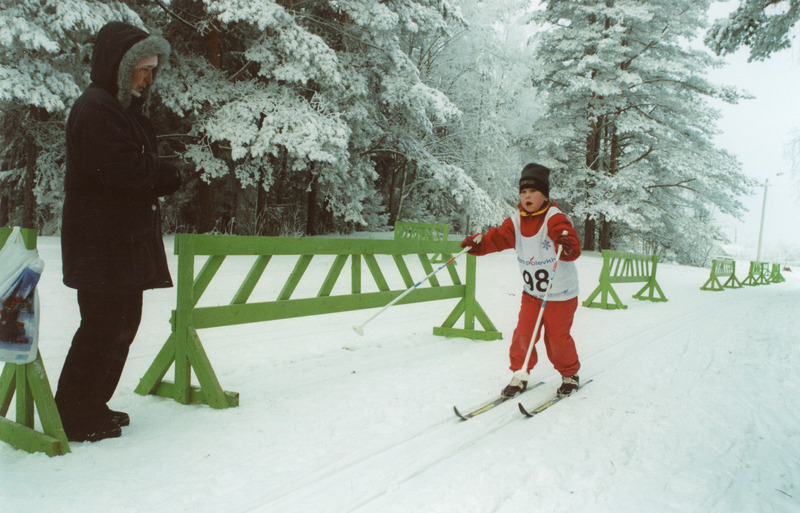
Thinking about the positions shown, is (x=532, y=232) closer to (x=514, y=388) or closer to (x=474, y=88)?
(x=514, y=388)

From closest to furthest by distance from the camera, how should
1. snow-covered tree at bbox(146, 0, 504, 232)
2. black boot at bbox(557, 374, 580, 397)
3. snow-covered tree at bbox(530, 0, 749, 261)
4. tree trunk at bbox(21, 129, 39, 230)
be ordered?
black boot at bbox(557, 374, 580, 397) → snow-covered tree at bbox(146, 0, 504, 232) → tree trunk at bbox(21, 129, 39, 230) → snow-covered tree at bbox(530, 0, 749, 261)

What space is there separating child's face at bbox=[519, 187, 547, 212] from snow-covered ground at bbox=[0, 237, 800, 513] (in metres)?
1.52

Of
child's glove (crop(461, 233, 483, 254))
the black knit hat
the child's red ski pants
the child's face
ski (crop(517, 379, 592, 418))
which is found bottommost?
ski (crop(517, 379, 592, 418))

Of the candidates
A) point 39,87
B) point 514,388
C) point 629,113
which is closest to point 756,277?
point 629,113

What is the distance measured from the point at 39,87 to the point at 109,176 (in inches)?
439

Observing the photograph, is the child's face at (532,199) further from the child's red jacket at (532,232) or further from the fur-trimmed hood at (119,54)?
the fur-trimmed hood at (119,54)

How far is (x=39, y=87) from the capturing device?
Result: 456 inches

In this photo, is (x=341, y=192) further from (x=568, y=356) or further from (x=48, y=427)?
(x=48, y=427)

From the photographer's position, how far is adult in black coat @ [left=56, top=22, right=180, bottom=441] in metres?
2.89

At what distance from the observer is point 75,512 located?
2.35 m

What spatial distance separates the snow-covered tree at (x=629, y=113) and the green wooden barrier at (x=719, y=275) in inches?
144

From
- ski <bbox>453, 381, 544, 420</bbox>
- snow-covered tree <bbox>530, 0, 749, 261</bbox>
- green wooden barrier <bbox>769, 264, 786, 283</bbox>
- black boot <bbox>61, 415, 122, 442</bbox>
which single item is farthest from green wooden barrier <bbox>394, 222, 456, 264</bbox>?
green wooden barrier <bbox>769, 264, 786, 283</bbox>

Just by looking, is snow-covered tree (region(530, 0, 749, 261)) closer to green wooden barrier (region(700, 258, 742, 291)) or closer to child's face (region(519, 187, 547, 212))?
green wooden barrier (region(700, 258, 742, 291))

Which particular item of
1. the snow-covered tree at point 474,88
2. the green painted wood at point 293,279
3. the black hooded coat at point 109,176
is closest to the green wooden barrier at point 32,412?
the black hooded coat at point 109,176
